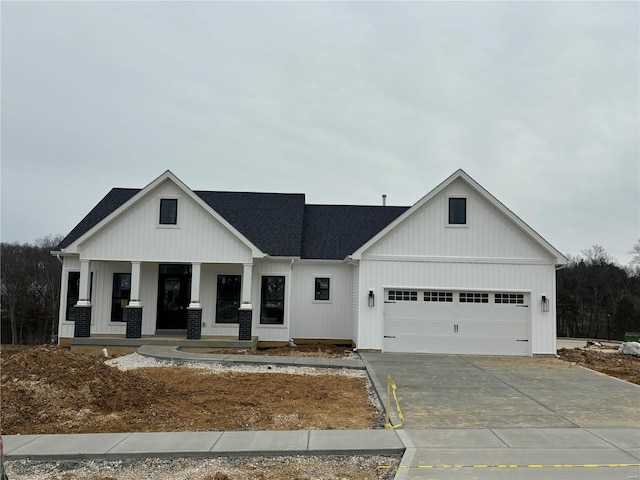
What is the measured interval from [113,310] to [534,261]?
15.7 metres

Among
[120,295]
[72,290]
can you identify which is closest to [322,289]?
[120,295]

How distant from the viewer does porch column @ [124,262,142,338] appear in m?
17.8

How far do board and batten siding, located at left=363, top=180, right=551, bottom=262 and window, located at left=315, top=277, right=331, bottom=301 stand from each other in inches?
131

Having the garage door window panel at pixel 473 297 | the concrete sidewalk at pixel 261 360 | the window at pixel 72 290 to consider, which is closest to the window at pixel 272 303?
the concrete sidewalk at pixel 261 360

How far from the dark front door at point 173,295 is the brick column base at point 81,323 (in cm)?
269

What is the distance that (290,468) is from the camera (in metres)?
6.32

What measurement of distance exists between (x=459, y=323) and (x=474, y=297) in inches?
41.8

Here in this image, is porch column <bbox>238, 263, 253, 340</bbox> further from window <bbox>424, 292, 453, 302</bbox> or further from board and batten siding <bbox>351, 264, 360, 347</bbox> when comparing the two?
window <bbox>424, 292, 453, 302</bbox>

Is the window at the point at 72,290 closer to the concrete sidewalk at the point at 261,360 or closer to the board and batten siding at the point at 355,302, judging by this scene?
the concrete sidewalk at the point at 261,360

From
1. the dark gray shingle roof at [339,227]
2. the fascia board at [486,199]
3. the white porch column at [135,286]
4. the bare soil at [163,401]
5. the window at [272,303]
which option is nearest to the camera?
the bare soil at [163,401]

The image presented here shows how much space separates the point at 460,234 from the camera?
57.0 ft

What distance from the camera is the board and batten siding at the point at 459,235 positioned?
56.8ft

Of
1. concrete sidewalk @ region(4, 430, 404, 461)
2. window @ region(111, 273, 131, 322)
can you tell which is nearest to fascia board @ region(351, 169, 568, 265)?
window @ region(111, 273, 131, 322)

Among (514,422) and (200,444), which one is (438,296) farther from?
(200,444)
